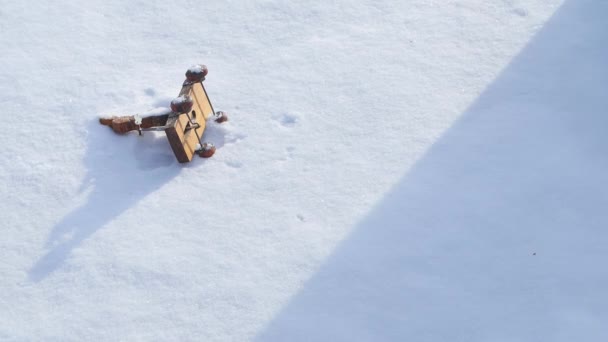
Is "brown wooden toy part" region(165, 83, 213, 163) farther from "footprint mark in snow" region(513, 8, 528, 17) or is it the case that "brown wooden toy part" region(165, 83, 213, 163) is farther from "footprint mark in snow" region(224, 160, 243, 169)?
"footprint mark in snow" region(513, 8, 528, 17)

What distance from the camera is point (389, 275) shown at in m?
3.29

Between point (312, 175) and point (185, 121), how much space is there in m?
0.83

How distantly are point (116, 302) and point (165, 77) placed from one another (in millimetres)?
1774

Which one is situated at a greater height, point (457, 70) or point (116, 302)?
point (457, 70)

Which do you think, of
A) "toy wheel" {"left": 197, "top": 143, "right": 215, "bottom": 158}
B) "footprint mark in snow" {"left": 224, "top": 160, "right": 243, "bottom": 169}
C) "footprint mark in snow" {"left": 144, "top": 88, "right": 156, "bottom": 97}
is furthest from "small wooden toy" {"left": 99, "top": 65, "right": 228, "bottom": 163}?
"footprint mark in snow" {"left": 144, "top": 88, "right": 156, "bottom": 97}

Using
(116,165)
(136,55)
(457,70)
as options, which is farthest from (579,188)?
(136,55)

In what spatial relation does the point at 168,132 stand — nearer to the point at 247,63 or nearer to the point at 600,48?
the point at 247,63

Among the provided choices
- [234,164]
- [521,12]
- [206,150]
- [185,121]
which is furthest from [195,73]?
[521,12]

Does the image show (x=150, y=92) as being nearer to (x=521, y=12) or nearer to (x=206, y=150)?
(x=206, y=150)

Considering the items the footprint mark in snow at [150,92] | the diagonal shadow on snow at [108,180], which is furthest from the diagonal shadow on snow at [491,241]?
the footprint mark in snow at [150,92]

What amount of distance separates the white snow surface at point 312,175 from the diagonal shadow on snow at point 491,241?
1 cm

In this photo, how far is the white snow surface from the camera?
3.17 m

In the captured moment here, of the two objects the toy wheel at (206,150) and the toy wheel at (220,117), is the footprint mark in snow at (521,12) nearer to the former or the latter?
the toy wheel at (220,117)

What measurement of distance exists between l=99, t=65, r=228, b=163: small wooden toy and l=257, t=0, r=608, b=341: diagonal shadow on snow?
3.69ft
